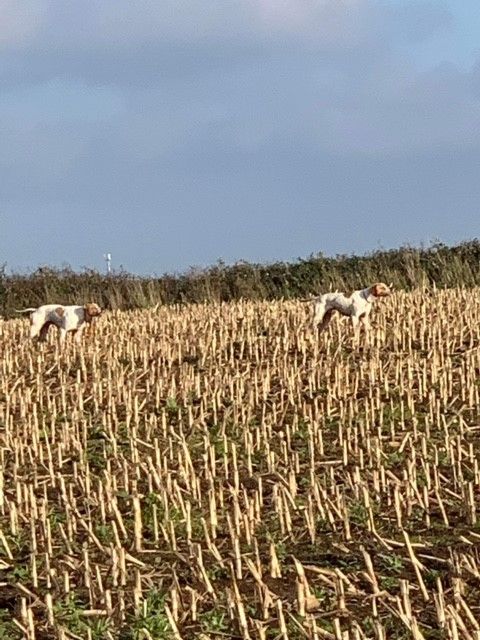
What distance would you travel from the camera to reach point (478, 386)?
11.9 metres

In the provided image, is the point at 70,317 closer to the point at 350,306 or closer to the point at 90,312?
the point at 90,312

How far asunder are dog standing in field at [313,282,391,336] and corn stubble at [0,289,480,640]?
641mm

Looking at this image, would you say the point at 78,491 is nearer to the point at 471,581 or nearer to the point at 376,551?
the point at 376,551

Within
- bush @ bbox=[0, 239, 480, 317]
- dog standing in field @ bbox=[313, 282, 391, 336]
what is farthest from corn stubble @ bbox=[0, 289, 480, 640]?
bush @ bbox=[0, 239, 480, 317]

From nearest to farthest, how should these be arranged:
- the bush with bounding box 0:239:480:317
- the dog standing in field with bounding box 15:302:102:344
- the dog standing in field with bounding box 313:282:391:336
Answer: the dog standing in field with bounding box 313:282:391:336 < the dog standing in field with bounding box 15:302:102:344 < the bush with bounding box 0:239:480:317

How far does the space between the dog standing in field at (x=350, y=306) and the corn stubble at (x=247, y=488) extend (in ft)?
2.10

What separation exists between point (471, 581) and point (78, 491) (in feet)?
11.4

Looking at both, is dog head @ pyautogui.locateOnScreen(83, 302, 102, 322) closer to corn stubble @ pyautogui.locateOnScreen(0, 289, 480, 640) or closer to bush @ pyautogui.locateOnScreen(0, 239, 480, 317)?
corn stubble @ pyautogui.locateOnScreen(0, 289, 480, 640)

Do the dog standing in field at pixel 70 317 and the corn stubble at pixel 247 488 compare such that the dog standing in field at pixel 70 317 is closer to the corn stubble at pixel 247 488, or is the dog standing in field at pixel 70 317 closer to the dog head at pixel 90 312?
the dog head at pixel 90 312

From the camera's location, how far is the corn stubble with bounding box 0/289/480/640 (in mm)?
6102

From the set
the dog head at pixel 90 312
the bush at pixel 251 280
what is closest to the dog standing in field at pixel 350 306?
the dog head at pixel 90 312

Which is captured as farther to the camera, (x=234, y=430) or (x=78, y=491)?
(x=234, y=430)

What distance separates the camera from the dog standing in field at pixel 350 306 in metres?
16.3

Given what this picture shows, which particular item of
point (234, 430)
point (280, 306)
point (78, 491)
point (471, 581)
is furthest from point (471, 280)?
point (471, 581)
